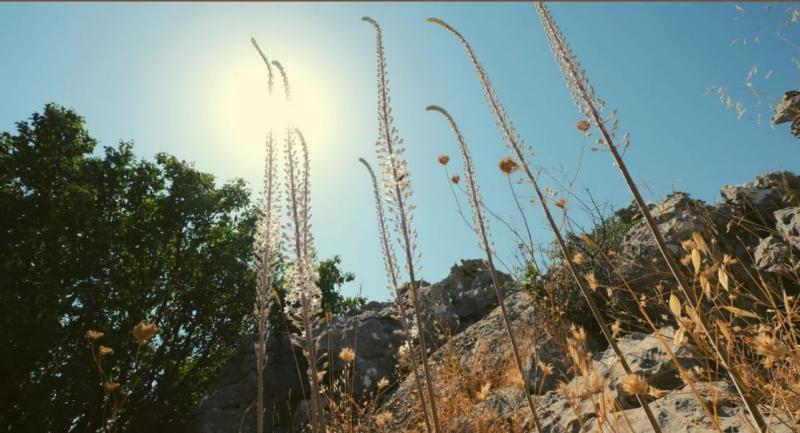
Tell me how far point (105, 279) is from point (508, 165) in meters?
14.2

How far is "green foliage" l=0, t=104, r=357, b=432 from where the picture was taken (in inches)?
429

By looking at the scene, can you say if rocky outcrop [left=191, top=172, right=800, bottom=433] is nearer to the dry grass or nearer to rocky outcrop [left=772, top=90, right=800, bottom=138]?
the dry grass

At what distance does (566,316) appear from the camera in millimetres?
6609

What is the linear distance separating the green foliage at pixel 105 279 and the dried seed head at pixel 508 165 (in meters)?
10.8

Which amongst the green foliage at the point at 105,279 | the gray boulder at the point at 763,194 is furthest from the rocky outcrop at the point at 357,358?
the gray boulder at the point at 763,194

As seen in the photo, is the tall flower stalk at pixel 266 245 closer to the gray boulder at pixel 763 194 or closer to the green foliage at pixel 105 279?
the gray boulder at pixel 763 194

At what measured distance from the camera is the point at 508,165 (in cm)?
237

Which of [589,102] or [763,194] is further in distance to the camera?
[763,194]

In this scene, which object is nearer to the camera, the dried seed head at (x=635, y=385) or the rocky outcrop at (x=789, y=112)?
the dried seed head at (x=635, y=385)

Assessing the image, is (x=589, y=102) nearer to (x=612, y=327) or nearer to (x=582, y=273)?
(x=612, y=327)

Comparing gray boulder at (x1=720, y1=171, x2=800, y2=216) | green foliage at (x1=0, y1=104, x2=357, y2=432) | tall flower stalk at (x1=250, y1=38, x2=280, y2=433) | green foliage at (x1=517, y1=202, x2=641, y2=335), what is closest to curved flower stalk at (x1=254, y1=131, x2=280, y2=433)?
tall flower stalk at (x1=250, y1=38, x2=280, y2=433)

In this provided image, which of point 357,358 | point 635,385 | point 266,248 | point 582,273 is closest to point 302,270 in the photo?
point 266,248

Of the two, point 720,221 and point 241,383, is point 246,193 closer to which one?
point 241,383

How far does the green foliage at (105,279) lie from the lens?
429 inches
